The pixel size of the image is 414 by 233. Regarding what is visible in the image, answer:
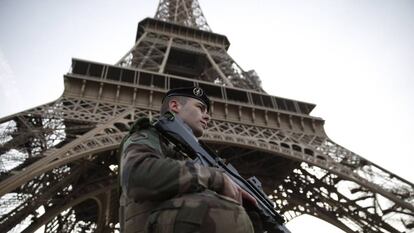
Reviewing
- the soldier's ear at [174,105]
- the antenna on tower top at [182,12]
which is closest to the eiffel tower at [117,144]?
the soldier's ear at [174,105]

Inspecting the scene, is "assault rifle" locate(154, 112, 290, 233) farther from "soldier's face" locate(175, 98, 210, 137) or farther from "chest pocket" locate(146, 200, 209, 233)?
"chest pocket" locate(146, 200, 209, 233)

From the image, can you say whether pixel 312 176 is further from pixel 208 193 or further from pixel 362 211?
pixel 208 193

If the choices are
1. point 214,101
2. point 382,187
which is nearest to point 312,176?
point 382,187

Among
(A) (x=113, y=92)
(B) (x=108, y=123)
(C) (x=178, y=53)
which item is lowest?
(B) (x=108, y=123)

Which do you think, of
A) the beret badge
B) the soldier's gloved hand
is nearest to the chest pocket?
the soldier's gloved hand

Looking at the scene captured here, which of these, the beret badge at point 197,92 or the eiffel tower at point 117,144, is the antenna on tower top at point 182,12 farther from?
the beret badge at point 197,92

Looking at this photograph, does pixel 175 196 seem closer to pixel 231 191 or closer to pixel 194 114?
pixel 231 191
